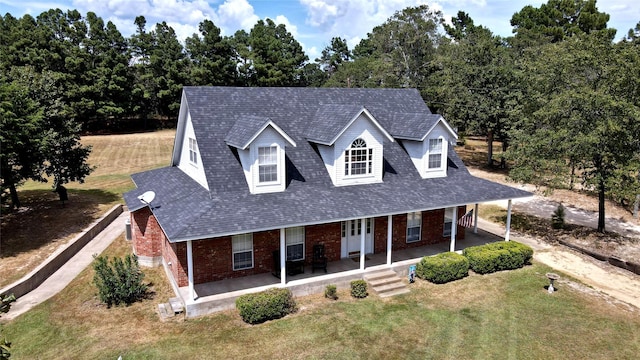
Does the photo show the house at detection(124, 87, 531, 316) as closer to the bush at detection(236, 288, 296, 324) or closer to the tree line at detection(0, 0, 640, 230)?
the bush at detection(236, 288, 296, 324)

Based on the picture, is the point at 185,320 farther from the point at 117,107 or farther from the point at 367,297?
the point at 117,107

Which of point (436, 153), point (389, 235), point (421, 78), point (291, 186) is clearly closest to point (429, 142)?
point (436, 153)

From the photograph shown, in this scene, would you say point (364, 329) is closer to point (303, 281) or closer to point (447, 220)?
point (303, 281)

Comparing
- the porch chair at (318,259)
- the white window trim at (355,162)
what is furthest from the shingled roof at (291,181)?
the porch chair at (318,259)

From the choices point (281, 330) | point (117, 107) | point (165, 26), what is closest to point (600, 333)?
point (281, 330)

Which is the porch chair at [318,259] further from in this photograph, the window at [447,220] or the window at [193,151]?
the window at [447,220]
